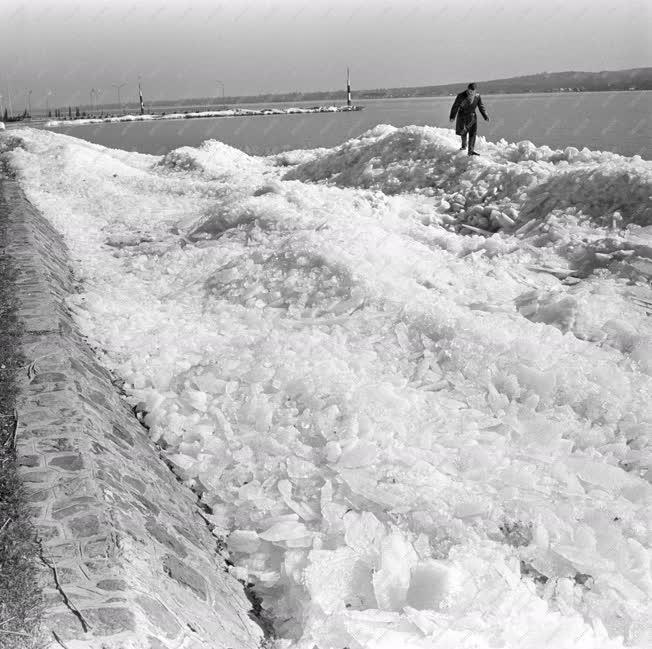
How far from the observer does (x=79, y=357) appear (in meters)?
4.93

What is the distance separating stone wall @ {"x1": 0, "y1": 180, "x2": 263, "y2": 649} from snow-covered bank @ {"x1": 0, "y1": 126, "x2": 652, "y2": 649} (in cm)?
39

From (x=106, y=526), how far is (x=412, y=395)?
9.69ft

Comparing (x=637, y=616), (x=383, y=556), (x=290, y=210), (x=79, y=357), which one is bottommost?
(x=637, y=616)

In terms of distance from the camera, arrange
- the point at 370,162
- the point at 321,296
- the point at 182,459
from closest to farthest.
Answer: the point at 182,459, the point at 321,296, the point at 370,162

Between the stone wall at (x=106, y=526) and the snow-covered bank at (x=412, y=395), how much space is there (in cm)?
39

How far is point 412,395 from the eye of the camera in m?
5.20

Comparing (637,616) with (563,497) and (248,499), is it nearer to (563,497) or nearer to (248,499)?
(563,497)

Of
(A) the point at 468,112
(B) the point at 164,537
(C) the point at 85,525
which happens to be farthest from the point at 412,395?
(A) the point at 468,112

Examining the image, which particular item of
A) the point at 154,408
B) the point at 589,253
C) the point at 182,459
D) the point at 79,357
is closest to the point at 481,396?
the point at 182,459

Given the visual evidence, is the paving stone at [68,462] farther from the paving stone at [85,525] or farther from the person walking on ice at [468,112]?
the person walking on ice at [468,112]

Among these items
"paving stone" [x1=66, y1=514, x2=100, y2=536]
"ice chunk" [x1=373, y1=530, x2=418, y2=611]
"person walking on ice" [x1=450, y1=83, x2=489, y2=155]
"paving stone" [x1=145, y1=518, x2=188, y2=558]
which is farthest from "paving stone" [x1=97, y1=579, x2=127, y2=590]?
"person walking on ice" [x1=450, y1=83, x2=489, y2=155]

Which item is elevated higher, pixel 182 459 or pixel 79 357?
pixel 79 357

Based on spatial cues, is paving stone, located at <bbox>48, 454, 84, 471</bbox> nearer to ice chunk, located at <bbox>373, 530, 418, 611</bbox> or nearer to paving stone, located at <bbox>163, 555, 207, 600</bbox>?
paving stone, located at <bbox>163, 555, 207, 600</bbox>

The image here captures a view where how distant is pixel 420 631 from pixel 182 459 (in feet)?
8.09
